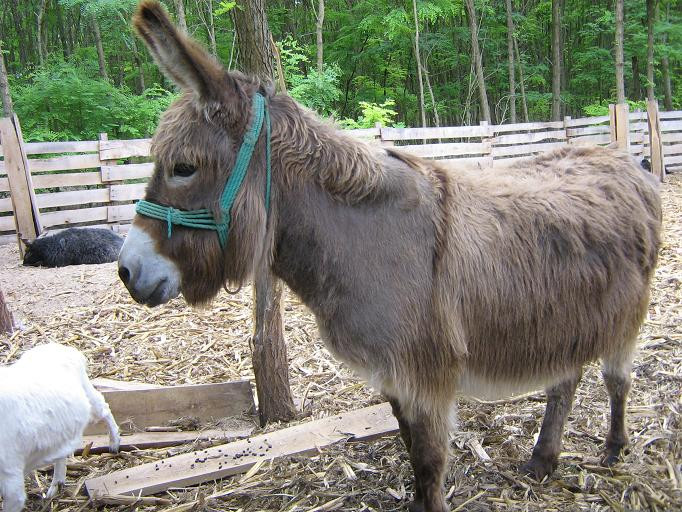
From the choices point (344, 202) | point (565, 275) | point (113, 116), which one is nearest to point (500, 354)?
point (565, 275)

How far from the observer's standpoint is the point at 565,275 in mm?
2508

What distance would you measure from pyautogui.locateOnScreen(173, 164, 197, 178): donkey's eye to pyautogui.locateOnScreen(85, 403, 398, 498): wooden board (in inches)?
70.1

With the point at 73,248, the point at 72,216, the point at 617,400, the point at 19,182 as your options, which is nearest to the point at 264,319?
the point at 617,400

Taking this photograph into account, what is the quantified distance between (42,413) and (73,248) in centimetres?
712

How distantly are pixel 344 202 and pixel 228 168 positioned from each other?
494 millimetres

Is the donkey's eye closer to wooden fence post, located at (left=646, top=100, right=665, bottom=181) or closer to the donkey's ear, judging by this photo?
the donkey's ear

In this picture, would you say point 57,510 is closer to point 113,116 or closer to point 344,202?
point 344,202

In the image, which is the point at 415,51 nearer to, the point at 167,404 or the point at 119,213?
the point at 119,213

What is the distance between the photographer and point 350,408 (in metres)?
4.02

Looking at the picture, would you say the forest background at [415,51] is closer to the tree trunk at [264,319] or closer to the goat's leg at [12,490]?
the tree trunk at [264,319]

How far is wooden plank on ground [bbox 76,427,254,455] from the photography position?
11.6 ft

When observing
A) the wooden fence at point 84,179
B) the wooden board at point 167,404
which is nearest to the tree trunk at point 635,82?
the wooden fence at point 84,179

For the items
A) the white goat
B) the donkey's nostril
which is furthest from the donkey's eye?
the white goat

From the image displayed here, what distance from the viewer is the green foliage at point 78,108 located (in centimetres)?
1362
